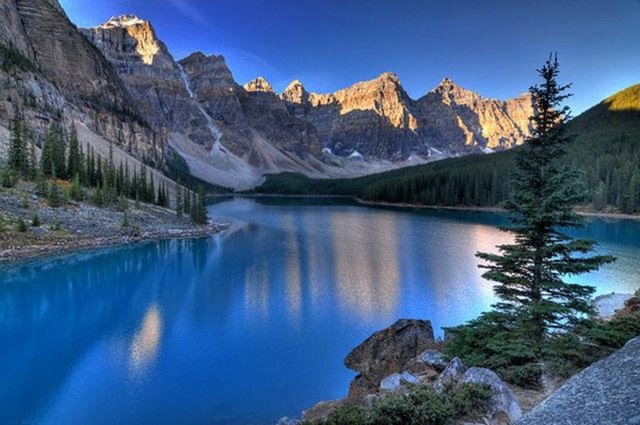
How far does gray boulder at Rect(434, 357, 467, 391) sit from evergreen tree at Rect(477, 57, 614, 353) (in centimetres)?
267

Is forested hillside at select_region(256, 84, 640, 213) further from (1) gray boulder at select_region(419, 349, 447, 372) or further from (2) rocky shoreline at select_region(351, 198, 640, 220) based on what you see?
(1) gray boulder at select_region(419, 349, 447, 372)

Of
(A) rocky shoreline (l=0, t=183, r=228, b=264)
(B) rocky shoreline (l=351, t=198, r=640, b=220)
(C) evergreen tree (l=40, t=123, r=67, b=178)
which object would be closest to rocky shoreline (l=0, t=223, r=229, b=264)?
(A) rocky shoreline (l=0, t=183, r=228, b=264)

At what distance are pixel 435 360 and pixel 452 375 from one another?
397cm

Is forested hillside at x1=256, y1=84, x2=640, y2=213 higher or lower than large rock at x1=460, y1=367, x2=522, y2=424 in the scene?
higher

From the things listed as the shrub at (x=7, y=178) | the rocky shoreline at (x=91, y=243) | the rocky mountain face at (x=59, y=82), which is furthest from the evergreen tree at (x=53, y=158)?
the rocky shoreline at (x=91, y=243)

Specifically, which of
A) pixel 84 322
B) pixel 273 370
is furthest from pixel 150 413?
pixel 84 322

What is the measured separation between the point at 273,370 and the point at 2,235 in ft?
133

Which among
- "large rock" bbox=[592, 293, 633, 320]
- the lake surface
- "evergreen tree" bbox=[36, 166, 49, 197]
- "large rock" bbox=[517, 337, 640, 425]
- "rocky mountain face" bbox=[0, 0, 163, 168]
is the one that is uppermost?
"rocky mountain face" bbox=[0, 0, 163, 168]

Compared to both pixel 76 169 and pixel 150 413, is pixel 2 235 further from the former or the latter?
pixel 150 413

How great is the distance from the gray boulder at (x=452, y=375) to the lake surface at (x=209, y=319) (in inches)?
313

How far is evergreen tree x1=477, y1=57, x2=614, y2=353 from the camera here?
14.0m

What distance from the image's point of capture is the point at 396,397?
32.7 ft

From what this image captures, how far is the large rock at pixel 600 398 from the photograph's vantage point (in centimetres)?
792

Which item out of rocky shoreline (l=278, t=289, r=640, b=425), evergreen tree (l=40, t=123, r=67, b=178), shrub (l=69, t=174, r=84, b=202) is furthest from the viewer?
evergreen tree (l=40, t=123, r=67, b=178)
